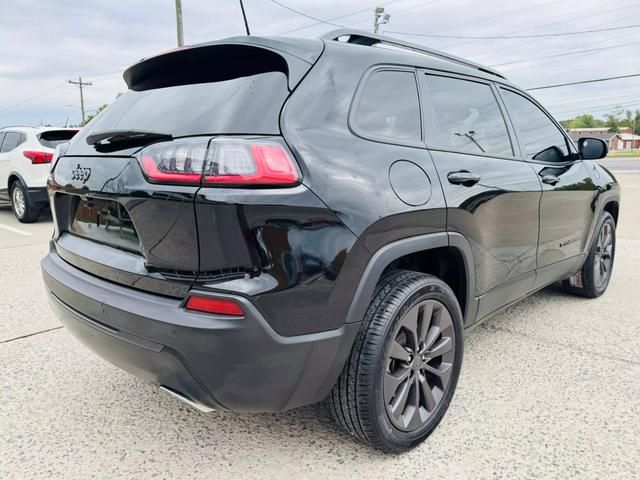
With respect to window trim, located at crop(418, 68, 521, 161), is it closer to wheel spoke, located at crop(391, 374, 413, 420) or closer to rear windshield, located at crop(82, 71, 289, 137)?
rear windshield, located at crop(82, 71, 289, 137)

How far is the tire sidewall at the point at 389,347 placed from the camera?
195 cm

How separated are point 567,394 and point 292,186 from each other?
1.93 meters

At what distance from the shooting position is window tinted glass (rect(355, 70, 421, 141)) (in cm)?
203

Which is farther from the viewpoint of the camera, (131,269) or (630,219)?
(630,219)

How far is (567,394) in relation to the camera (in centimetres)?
262

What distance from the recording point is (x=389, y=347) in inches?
77.5

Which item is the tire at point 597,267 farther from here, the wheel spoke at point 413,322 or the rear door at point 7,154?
the rear door at point 7,154

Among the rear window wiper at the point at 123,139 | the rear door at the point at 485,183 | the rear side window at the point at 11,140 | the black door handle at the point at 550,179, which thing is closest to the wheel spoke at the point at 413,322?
the rear door at the point at 485,183

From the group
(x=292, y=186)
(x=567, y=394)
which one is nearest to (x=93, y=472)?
(x=292, y=186)

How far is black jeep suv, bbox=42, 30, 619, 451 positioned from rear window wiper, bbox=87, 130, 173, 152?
0.04 ft

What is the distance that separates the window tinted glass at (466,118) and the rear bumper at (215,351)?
111cm

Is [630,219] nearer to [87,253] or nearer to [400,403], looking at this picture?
[400,403]

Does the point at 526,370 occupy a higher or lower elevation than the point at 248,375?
lower

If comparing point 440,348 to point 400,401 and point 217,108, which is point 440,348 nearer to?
point 400,401
